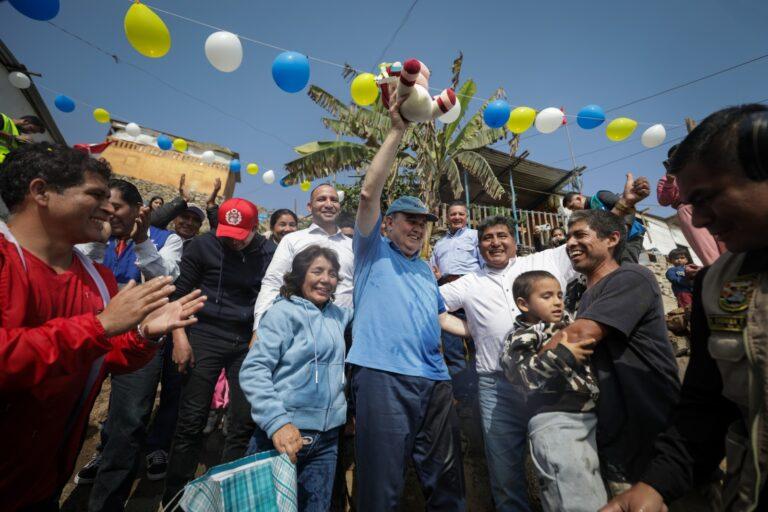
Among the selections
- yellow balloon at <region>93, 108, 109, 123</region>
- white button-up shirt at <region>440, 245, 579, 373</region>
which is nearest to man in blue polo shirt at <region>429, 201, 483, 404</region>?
A: white button-up shirt at <region>440, 245, 579, 373</region>

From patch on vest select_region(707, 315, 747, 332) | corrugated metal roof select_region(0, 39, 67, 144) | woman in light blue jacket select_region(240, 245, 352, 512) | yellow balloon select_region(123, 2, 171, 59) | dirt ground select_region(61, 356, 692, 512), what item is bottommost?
dirt ground select_region(61, 356, 692, 512)

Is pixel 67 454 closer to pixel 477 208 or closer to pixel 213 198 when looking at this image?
pixel 213 198

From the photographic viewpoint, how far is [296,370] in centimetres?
210

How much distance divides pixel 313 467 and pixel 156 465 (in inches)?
77.1

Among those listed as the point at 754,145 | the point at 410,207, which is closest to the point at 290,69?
the point at 410,207

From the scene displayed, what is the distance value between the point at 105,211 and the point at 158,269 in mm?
1230

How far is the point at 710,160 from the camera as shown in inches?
43.0

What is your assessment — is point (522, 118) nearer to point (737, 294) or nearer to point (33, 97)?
point (737, 294)

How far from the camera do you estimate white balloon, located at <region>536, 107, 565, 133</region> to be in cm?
610

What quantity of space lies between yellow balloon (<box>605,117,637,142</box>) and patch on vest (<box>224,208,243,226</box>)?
6.08 metres

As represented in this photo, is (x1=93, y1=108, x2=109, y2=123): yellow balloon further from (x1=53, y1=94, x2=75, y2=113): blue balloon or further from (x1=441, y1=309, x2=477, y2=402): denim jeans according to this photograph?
(x1=441, y1=309, x2=477, y2=402): denim jeans

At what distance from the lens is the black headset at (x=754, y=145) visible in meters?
0.97

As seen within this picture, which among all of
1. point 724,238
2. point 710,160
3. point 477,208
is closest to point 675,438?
point 724,238

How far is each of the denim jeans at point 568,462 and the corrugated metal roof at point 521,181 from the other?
29.5 feet
